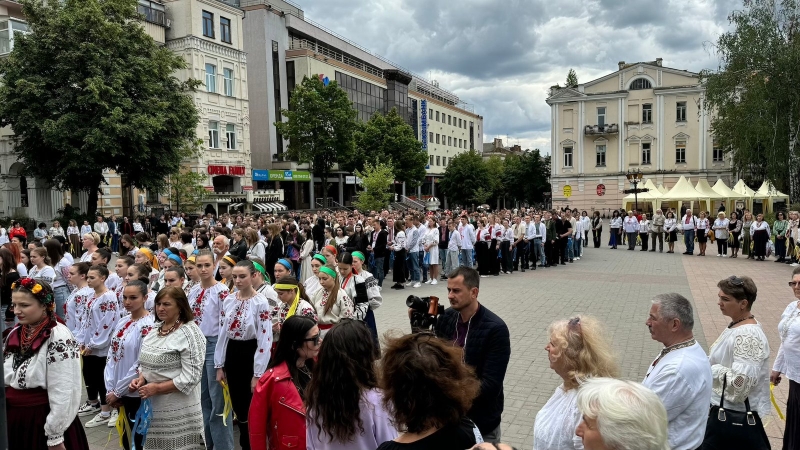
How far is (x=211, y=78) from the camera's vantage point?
38.0 meters

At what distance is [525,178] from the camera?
70.3 meters

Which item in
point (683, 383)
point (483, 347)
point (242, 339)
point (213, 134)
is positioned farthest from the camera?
point (213, 134)

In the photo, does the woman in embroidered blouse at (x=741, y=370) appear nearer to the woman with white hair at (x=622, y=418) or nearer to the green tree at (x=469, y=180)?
the woman with white hair at (x=622, y=418)

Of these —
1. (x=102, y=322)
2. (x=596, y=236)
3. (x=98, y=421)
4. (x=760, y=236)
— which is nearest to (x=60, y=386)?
(x=102, y=322)

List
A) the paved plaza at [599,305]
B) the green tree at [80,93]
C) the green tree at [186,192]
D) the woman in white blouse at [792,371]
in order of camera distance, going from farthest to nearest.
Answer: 1. the green tree at [186,192]
2. the green tree at [80,93]
3. the paved plaza at [599,305]
4. the woman in white blouse at [792,371]

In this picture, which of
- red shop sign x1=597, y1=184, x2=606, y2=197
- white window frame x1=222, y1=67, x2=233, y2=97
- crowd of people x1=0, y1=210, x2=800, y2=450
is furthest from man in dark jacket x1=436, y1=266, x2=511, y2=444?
red shop sign x1=597, y1=184, x2=606, y2=197

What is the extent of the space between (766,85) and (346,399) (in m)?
32.7

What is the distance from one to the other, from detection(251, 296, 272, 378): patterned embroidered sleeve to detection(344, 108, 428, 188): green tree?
4530cm

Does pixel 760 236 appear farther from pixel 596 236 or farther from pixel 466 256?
pixel 466 256

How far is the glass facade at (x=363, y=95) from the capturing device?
177 feet

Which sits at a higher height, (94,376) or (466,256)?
(466,256)

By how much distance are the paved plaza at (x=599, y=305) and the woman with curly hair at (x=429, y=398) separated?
1.33 m

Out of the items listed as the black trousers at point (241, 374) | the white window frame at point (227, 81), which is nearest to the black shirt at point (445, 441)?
the black trousers at point (241, 374)

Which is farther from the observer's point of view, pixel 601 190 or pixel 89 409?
pixel 601 190
